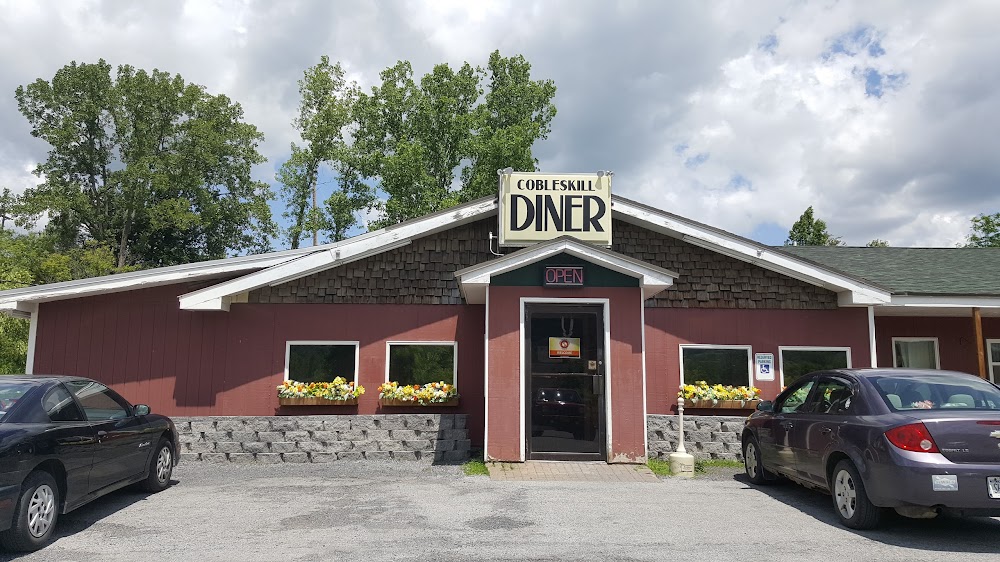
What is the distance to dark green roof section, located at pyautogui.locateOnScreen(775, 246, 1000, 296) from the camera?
11125 millimetres

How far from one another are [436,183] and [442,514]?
23.8m

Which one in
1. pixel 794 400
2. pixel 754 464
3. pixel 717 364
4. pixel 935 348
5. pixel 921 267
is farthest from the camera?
pixel 921 267

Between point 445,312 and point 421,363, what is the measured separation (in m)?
0.95

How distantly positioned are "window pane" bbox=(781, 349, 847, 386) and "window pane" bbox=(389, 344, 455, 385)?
18.7ft

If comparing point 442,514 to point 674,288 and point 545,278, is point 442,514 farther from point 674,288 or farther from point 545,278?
point 674,288

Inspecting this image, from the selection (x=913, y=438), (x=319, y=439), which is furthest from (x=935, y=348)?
(x=319, y=439)

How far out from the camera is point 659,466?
32.1ft

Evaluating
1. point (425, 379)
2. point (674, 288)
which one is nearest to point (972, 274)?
point (674, 288)

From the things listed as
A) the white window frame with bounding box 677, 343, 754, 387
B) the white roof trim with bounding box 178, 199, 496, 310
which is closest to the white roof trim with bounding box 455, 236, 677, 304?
the white roof trim with bounding box 178, 199, 496, 310

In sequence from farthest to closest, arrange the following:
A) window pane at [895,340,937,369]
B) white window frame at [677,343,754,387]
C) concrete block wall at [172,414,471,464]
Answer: window pane at [895,340,937,369] → white window frame at [677,343,754,387] → concrete block wall at [172,414,471,464]

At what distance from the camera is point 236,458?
33.4 ft

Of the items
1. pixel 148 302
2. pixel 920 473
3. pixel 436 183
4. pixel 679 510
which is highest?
pixel 436 183

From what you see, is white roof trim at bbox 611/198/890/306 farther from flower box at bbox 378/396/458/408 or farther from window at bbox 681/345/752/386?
flower box at bbox 378/396/458/408

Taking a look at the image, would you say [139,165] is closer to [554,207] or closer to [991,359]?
[554,207]
